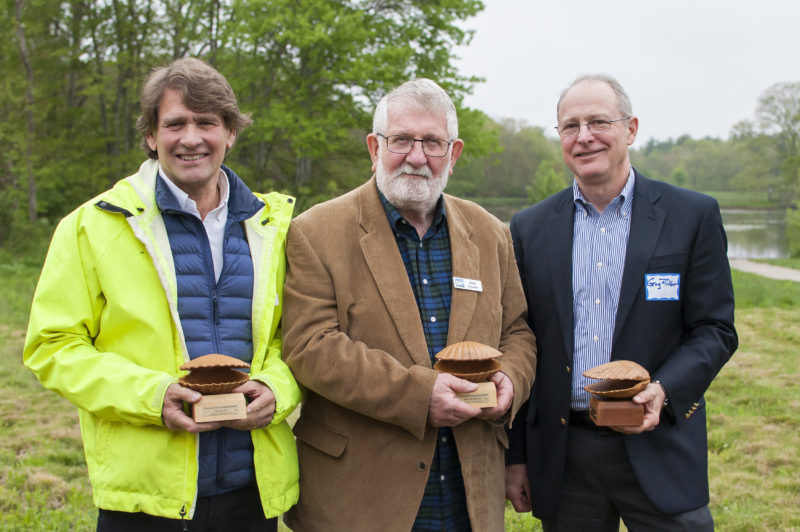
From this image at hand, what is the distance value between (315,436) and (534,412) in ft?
3.79

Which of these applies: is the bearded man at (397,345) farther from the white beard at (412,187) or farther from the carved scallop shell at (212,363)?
the carved scallop shell at (212,363)

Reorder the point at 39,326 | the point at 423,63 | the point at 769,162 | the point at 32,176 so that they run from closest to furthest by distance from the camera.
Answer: the point at 39,326 → the point at 32,176 → the point at 423,63 → the point at 769,162

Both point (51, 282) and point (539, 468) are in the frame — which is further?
point (539, 468)

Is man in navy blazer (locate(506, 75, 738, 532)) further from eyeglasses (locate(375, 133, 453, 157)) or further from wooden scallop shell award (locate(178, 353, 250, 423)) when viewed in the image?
wooden scallop shell award (locate(178, 353, 250, 423))

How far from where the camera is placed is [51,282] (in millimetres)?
2641

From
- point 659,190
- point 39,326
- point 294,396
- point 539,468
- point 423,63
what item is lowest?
point 539,468

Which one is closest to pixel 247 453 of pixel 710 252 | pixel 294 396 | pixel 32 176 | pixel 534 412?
pixel 294 396

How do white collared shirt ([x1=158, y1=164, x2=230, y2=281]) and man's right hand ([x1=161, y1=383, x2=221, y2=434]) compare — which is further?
white collared shirt ([x1=158, y1=164, x2=230, y2=281])

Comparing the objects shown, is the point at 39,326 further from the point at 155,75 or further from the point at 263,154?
the point at 263,154

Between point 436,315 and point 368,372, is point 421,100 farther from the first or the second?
point 368,372

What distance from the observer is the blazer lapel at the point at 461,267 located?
306 centimetres

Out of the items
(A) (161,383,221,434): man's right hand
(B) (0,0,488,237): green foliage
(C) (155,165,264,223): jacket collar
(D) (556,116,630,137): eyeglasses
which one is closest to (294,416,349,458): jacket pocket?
(A) (161,383,221,434): man's right hand

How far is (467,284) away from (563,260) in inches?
24.1

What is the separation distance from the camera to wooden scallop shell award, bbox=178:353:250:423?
2537mm
